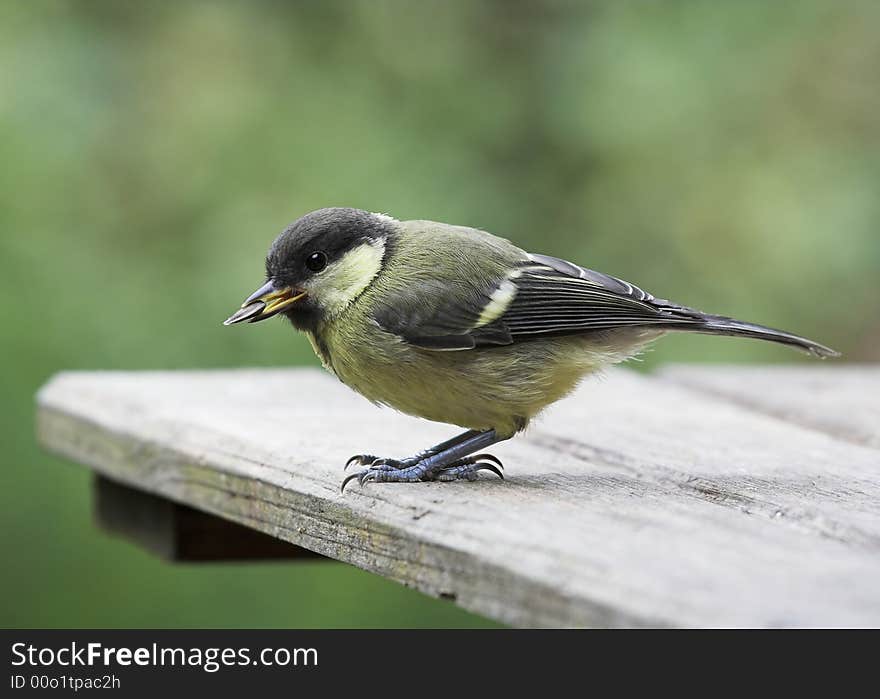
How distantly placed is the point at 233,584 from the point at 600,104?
306cm

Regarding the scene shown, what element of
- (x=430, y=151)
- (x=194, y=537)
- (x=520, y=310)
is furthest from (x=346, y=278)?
(x=430, y=151)

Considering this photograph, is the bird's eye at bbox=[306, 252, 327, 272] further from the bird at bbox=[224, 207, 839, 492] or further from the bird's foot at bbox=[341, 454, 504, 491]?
the bird's foot at bbox=[341, 454, 504, 491]

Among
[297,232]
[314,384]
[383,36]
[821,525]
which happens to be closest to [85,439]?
[314,384]

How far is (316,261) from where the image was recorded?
277 centimetres

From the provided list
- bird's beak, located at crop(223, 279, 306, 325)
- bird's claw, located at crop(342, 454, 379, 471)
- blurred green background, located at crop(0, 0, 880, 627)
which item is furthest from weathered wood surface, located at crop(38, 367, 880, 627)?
blurred green background, located at crop(0, 0, 880, 627)

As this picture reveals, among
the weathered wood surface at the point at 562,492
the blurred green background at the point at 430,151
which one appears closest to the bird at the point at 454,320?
the weathered wood surface at the point at 562,492

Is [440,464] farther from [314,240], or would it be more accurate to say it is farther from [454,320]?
[314,240]

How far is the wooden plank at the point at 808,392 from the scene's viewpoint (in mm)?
3137

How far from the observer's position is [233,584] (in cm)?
493

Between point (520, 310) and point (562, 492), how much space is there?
2.07ft

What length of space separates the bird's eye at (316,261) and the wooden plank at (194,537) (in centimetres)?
79

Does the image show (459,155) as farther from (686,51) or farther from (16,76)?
(16,76)

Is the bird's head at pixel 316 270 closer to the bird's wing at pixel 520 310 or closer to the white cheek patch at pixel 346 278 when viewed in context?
the white cheek patch at pixel 346 278

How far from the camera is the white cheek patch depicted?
8.96ft
